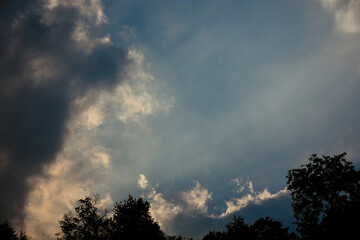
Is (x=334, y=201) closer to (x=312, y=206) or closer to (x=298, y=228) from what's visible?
(x=312, y=206)

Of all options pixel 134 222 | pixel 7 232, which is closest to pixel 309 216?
pixel 134 222

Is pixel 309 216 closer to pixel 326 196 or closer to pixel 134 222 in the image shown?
pixel 326 196

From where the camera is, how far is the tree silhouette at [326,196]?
2617 centimetres

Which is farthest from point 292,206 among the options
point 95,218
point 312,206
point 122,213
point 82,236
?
point 82,236

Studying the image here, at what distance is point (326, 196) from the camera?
30125 mm

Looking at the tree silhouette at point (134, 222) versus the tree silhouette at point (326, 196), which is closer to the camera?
the tree silhouette at point (326, 196)

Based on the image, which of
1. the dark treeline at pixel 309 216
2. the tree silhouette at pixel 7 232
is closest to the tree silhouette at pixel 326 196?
the dark treeline at pixel 309 216

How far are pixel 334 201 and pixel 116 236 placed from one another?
4246 cm

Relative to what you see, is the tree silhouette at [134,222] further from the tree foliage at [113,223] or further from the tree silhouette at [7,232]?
the tree silhouette at [7,232]

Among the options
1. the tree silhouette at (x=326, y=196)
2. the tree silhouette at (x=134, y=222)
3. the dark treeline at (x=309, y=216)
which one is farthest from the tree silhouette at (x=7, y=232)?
the tree silhouette at (x=326, y=196)

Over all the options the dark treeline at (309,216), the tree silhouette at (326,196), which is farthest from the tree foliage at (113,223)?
the tree silhouette at (326,196)

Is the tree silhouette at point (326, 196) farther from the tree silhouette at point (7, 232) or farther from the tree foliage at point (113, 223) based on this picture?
the tree silhouette at point (7, 232)

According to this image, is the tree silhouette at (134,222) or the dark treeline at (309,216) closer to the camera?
the dark treeline at (309,216)

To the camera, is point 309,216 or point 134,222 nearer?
point 309,216
